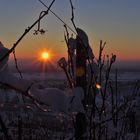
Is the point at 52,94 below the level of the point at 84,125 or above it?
above

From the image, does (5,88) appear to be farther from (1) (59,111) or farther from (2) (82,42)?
(2) (82,42)

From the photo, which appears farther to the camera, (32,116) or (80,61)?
(32,116)

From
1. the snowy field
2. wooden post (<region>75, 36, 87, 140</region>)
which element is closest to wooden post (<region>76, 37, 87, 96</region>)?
wooden post (<region>75, 36, 87, 140</region>)

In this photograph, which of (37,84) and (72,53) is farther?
(72,53)

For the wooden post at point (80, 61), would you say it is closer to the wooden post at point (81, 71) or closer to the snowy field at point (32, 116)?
the wooden post at point (81, 71)

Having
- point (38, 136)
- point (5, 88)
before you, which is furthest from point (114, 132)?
point (38, 136)

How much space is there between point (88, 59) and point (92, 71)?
0.26 ft

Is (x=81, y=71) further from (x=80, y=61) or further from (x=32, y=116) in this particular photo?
(x=32, y=116)

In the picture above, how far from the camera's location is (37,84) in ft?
5.28

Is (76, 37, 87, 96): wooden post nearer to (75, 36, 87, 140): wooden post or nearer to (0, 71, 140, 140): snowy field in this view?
(75, 36, 87, 140): wooden post

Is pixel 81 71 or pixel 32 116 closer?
pixel 81 71

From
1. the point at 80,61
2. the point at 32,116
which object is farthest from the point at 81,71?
the point at 32,116

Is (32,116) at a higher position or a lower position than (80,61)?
lower

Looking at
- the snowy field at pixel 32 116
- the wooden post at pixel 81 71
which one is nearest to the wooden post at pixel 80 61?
the wooden post at pixel 81 71
